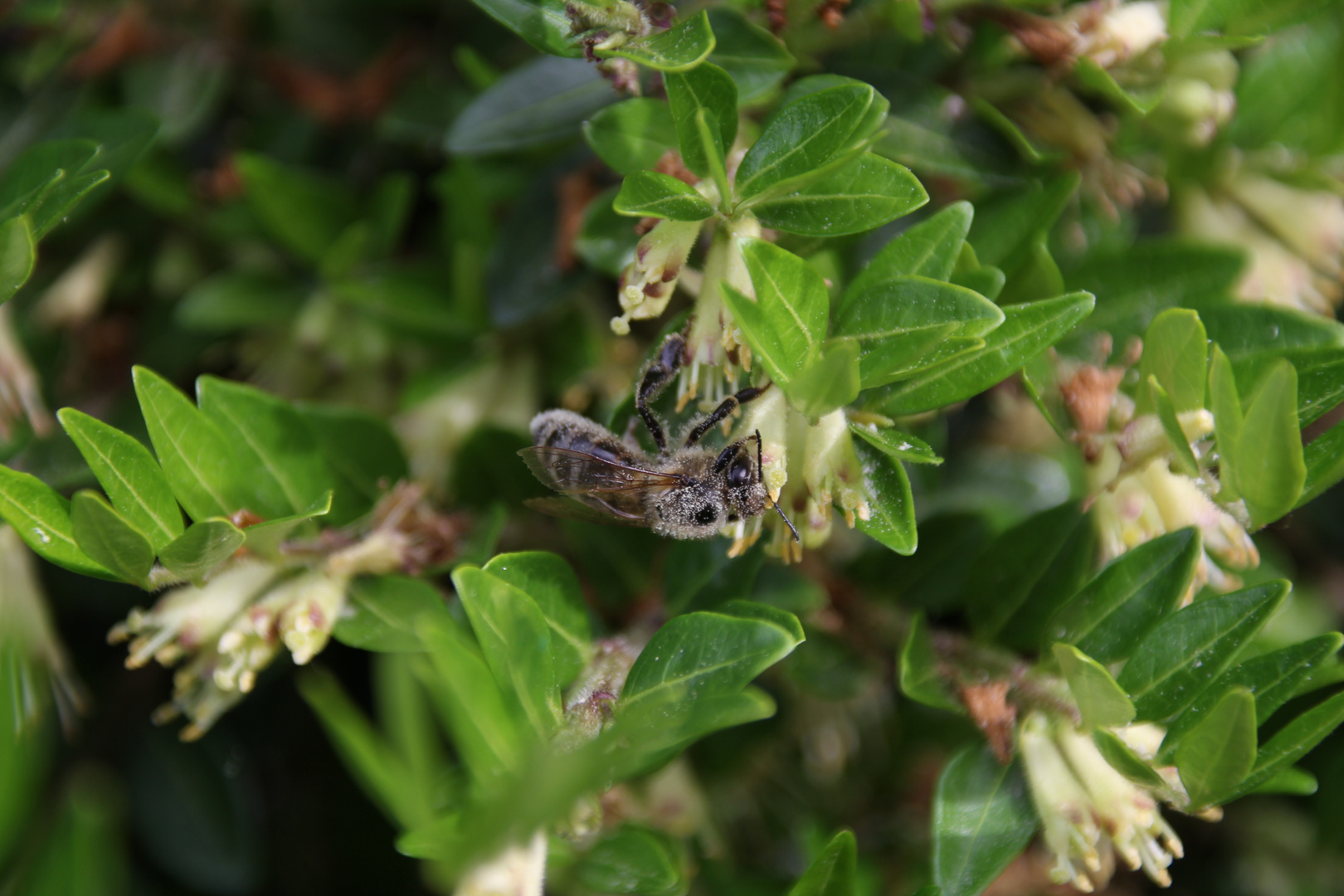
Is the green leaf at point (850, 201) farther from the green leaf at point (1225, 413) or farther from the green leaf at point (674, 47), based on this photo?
the green leaf at point (1225, 413)

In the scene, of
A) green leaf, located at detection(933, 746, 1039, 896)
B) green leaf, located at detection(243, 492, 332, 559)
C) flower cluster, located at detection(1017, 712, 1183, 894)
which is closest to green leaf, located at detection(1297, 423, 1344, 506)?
flower cluster, located at detection(1017, 712, 1183, 894)

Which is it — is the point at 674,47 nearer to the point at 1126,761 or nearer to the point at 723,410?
the point at 723,410

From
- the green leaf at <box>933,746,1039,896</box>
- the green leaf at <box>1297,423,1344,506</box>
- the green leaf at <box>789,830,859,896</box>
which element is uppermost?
the green leaf at <box>1297,423,1344,506</box>

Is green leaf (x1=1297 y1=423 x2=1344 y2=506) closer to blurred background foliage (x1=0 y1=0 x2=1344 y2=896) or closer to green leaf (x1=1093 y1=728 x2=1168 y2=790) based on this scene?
blurred background foliage (x1=0 y1=0 x2=1344 y2=896)

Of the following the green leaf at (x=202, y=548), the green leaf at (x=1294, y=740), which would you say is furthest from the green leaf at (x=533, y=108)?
the green leaf at (x=1294, y=740)

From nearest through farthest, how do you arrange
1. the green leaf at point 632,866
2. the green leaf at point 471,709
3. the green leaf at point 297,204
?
the green leaf at point 471,709 < the green leaf at point 632,866 < the green leaf at point 297,204

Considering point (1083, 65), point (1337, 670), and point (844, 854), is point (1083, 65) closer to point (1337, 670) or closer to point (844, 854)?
point (1337, 670)

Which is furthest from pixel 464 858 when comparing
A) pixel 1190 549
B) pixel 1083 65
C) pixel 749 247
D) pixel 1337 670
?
pixel 1083 65
